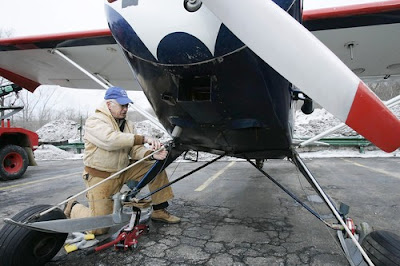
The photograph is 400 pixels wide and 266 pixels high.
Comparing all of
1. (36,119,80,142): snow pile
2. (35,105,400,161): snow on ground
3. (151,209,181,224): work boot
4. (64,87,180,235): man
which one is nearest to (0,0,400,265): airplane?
(64,87,180,235): man

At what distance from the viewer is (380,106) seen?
1.06 meters

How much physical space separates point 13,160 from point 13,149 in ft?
1.15

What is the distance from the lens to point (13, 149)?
671cm

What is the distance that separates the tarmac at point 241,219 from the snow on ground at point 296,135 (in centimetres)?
290

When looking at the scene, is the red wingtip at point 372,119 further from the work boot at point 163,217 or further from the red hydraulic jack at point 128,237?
the work boot at point 163,217

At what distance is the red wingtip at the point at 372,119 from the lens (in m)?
1.06

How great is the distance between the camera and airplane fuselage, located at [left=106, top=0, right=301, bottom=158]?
4.58ft

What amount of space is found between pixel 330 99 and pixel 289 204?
10.3 ft

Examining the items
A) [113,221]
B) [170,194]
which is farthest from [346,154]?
[113,221]

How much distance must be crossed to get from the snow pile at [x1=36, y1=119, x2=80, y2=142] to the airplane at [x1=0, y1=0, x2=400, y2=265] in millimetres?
16668

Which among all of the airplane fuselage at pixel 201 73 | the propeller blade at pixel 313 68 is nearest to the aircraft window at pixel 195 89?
the airplane fuselage at pixel 201 73

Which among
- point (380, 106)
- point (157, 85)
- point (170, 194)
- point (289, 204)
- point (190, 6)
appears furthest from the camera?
point (289, 204)

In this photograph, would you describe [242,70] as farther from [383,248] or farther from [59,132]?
[59,132]

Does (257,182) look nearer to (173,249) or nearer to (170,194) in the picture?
(170,194)
